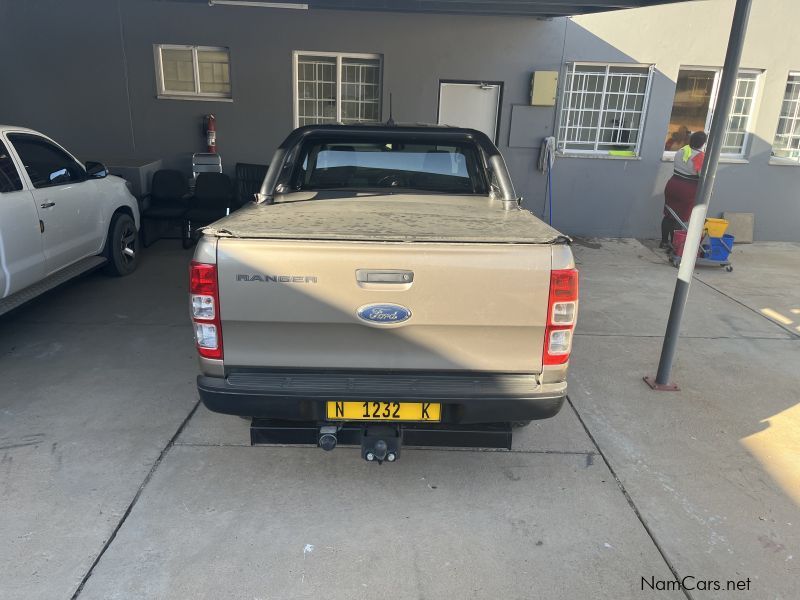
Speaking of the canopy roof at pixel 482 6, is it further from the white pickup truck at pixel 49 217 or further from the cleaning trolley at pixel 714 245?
the white pickup truck at pixel 49 217

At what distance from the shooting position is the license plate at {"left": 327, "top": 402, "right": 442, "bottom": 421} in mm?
2848

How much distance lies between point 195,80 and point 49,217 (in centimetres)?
→ 458

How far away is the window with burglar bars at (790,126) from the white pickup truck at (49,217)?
10162mm

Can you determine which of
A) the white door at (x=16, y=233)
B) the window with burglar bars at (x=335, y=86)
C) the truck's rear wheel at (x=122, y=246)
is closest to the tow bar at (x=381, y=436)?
the white door at (x=16, y=233)

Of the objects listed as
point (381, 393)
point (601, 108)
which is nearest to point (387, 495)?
point (381, 393)

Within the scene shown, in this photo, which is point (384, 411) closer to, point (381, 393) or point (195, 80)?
point (381, 393)

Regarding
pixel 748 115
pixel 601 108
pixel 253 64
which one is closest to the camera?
pixel 253 64

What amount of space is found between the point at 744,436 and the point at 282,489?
308 cm

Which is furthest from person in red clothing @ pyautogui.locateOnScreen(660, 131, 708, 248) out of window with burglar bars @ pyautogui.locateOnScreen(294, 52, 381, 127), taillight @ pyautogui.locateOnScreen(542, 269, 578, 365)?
taillight @ pyautogui.locateOnScreen(542, 269, 578, 365)

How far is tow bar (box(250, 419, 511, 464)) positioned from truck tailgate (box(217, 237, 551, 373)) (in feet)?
1.21

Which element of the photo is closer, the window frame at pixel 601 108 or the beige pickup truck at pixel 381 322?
the beige pickup truck at pixel 381 322

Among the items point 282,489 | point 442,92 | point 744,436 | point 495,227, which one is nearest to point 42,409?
point 282,489

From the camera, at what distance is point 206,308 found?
2734 millimetres

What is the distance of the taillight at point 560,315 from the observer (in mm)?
2701
